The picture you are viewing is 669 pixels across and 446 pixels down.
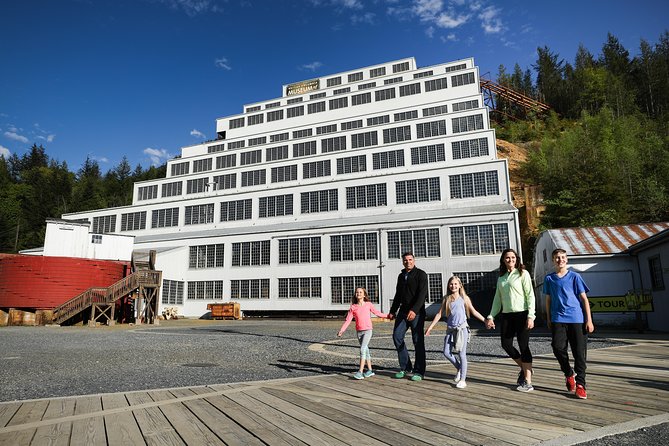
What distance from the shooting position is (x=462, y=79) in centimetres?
4950

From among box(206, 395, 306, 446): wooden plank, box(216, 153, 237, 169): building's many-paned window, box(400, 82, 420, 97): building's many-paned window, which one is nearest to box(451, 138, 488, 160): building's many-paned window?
box(400, 82, 420, 97): building's many-paned window

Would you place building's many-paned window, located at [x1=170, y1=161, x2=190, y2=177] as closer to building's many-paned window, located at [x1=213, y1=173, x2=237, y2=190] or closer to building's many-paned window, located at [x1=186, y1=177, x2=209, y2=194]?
building's many-paned window, located at [x1=186, y1=177, x2=209, y2=194]

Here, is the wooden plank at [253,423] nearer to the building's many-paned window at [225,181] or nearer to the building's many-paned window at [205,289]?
the building's many-paned window at [205,289]

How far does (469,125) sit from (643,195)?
18.5 m

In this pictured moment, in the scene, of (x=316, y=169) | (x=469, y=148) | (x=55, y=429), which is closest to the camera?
Result: (x=55, y=429)

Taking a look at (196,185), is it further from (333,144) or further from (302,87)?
(302,87)

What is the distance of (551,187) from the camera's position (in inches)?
1713

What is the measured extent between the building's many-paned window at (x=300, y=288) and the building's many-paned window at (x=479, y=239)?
39.1 ft

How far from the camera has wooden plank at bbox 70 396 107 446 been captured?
137 inches

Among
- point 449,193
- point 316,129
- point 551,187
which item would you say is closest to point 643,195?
point 551,187

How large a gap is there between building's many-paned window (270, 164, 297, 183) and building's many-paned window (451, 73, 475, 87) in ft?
76.0

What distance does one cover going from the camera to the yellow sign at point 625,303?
1645 cm

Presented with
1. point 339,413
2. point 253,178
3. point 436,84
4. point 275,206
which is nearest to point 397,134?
point 436,84

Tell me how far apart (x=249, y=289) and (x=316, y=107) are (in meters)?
28.9
